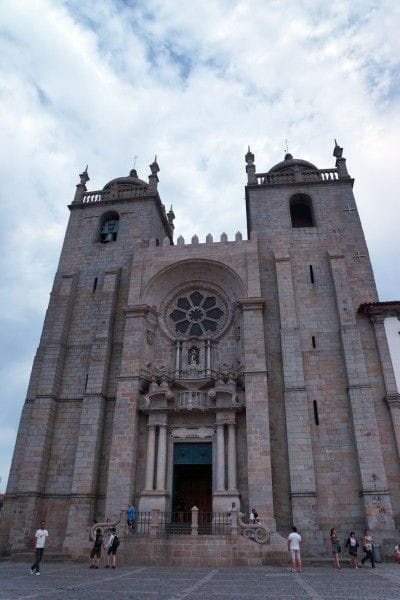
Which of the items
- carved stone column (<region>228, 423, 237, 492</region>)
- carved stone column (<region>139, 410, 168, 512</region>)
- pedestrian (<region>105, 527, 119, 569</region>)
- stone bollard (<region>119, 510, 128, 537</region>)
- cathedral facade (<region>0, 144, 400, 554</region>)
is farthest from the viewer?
carved stone column (<region>228, 423, 237, 492</region>)

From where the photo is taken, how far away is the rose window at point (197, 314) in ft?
71.2

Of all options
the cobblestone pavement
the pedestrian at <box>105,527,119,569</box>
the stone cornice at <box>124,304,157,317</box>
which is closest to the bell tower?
the cobblestone pavement

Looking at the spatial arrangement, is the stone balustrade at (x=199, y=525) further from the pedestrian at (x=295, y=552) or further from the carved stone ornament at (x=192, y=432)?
the carved stone ornament at (x=192, y=432)

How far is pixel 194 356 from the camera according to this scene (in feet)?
67.3

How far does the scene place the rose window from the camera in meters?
21.7

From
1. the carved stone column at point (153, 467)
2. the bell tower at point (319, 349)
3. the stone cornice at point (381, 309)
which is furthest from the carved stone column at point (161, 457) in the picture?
the stone cornice at point (381, 309)

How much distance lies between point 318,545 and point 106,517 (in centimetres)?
778

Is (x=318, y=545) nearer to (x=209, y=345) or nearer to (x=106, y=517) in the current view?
(x=106, y=517)

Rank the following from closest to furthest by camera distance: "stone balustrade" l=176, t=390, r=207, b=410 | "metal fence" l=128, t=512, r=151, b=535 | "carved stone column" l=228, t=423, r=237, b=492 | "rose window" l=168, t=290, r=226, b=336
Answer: "metal fence" l=128, t=512, r=151, b=535 < "carved stone column" l=228, t=423, r=237, b=492 < "stone balustrade" l=176, t=390, r=207, b=410 < "rose window" l=168, t=290, r=226, b=336

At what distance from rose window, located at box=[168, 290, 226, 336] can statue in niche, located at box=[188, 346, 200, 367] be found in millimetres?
1037

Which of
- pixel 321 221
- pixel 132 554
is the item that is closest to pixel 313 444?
pixel 132 554

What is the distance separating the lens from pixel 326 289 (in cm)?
2122

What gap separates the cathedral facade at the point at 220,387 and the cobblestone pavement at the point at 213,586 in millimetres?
5350

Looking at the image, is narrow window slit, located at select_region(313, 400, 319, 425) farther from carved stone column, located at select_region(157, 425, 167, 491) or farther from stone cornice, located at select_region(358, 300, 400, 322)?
carved stone column, located at select_region(157, 425, 167, 491)
